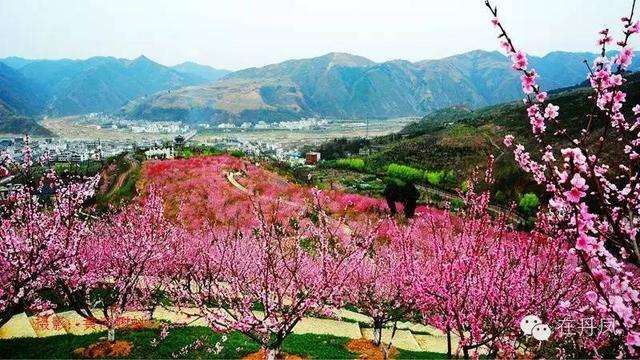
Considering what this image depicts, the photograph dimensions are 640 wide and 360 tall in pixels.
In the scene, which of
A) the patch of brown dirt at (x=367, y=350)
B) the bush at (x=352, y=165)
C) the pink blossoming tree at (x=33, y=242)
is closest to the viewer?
the pink blossoming tree at (x=33, y=242)

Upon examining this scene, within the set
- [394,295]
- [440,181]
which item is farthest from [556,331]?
[440,181]

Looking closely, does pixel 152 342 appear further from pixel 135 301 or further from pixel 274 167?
pixel 274 167

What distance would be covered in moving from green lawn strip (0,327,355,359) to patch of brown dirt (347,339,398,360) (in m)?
0.28

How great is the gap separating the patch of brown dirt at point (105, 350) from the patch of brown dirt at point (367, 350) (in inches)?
270

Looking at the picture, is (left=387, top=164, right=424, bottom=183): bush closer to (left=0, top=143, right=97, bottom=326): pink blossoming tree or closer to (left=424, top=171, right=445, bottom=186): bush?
(left=424, top=171, right=445, bottom=186): bush

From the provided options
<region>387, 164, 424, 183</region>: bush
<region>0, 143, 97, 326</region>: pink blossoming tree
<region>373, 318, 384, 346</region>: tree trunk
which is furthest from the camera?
<region>387, 164, 424, 183</region>: bush

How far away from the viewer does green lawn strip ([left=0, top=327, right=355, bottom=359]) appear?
14.1m

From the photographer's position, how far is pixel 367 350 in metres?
15.4

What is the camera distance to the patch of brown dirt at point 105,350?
13.9 metres

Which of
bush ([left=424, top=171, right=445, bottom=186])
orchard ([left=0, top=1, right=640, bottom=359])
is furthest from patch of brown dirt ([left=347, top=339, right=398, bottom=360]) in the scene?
bush ([left=424, top=171, right=445, bottom=186])

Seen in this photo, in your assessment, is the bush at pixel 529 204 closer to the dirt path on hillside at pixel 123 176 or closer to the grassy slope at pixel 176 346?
the grassy slope at pixel 176 346

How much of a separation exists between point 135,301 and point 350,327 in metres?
7.84

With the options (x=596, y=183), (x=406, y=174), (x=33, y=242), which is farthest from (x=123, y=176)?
(x=596, y=183)

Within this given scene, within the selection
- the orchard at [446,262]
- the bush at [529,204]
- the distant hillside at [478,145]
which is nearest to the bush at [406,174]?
the distant hillside at [478,145]
